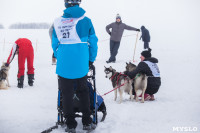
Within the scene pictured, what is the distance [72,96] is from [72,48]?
Answer: 0.61m

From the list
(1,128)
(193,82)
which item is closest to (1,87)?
(1,128)

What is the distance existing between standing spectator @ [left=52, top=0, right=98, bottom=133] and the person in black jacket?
1996 millimetres

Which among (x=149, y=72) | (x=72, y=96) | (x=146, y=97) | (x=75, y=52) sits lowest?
(x=146, y=97)

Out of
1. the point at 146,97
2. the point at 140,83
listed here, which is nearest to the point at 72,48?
the point at 140,83

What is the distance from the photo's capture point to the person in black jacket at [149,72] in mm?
4680

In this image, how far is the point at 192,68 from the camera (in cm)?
973

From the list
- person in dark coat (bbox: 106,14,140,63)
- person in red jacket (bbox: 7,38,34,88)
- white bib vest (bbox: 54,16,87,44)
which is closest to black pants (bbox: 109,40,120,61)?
person in dark coat (bbox: 106,14,140,63)

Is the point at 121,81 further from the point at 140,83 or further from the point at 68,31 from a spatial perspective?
the point at 68,31

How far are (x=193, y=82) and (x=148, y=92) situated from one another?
112 inches

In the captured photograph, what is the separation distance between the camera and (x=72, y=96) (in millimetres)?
2875

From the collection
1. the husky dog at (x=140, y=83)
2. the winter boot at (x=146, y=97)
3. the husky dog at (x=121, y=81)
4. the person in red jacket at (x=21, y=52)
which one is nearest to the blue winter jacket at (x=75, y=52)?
the husky dog at (x=121, y=81)

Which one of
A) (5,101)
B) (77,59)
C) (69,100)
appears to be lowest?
(5,101)

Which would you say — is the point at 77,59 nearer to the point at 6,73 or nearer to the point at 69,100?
the point at 69,100

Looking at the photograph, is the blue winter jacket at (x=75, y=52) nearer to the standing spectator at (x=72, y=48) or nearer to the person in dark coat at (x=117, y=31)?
the standing spectator at (x=72, y=48)
